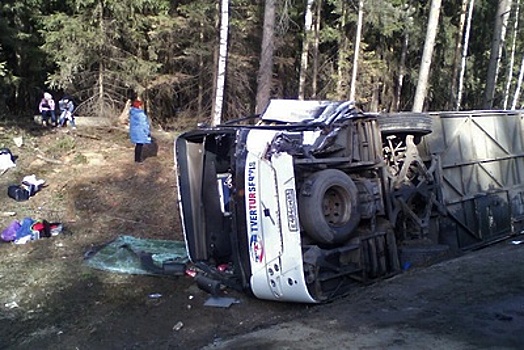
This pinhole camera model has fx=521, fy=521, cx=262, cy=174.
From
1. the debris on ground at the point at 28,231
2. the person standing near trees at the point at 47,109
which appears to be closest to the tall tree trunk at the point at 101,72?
the person standing near trees at the point at 47,109

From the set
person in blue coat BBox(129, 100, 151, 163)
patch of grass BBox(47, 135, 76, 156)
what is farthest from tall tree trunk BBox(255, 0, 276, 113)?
patch of grass BBox(47, 135, 76, 156)

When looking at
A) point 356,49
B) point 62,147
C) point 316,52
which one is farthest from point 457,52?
point 62,147

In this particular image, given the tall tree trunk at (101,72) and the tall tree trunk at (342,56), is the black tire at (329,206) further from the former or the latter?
the tall tree trunk at (342,56)

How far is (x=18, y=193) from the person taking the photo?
9500 mm

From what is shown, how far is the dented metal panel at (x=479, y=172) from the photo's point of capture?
7250 millimetres

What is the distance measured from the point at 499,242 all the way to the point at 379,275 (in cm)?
295

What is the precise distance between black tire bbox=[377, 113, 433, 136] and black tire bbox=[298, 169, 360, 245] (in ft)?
3.91

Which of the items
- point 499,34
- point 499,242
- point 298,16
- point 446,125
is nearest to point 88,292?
point 446,125

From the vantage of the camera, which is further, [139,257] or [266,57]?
[266,57]

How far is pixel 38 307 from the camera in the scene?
5.86 metres

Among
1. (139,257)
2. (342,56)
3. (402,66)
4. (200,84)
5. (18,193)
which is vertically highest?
(342,56)

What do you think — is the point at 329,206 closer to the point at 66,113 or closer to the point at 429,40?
the point at 429,40

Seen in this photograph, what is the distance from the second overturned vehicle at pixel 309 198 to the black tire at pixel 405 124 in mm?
14

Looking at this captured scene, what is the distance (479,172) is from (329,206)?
11.6 feet
